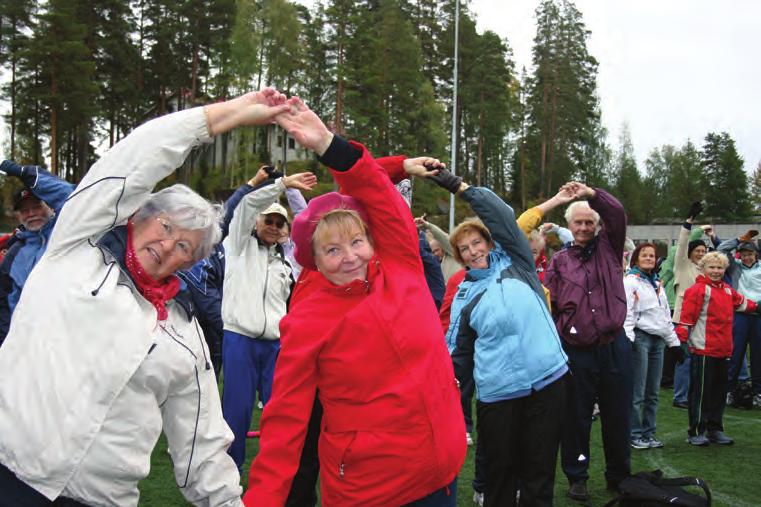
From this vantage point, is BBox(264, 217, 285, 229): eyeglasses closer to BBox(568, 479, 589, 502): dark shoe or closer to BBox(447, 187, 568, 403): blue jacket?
BBox(447, 187, 568, 403): blue jacket

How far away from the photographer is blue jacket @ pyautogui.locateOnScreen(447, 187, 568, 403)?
3893 millimetres

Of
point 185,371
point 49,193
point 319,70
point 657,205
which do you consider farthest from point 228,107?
point 657,205

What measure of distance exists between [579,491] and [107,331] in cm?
439

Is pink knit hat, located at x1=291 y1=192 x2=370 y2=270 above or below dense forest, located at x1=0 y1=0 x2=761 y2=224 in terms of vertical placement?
below

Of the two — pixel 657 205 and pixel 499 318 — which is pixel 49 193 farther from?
pixel 657 205

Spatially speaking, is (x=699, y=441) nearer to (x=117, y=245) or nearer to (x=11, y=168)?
(x=117, y=245)

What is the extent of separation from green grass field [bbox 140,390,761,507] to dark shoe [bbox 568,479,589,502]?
1.9 inches

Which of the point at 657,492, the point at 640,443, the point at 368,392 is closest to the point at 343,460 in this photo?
the point at 368,392

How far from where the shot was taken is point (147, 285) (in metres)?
2.13

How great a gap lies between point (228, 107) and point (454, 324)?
2940mm

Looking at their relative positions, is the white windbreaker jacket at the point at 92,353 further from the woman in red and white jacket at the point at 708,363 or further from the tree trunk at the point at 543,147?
the tree trunk at the point at 543,147

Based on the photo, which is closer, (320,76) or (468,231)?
(468,231)

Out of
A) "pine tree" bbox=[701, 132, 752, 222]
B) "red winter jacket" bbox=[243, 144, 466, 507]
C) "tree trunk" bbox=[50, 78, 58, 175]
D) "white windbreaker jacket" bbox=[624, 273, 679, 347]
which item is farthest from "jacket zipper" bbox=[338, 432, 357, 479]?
"pine tree" bbox=[701, 132, 752, 222]

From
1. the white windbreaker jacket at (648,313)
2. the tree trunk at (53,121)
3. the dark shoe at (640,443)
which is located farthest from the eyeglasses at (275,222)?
the tree trunk at (53,121)
